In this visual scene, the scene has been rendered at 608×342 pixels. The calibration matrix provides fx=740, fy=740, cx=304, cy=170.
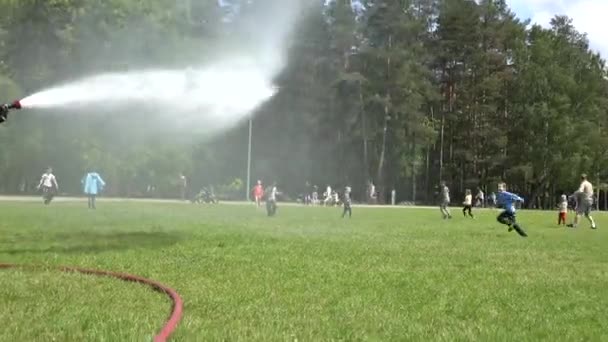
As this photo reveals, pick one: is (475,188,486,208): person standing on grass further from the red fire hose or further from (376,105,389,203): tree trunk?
the red fire hose

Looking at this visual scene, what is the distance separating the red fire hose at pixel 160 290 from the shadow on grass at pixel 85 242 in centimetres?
297

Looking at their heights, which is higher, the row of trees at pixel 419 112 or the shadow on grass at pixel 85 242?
the row of trees at pixel 419 112

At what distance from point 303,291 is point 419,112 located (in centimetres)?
7433

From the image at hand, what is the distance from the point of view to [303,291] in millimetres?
10070

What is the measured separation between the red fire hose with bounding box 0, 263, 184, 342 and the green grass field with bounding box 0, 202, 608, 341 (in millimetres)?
127

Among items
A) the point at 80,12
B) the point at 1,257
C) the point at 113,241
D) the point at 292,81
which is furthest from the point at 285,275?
the point at 292,81

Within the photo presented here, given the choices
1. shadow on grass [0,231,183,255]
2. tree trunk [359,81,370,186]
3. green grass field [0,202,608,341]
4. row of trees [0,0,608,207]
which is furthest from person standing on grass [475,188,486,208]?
shadow on grass [0,231,183,255]

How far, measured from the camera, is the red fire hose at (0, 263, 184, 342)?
6886 mm

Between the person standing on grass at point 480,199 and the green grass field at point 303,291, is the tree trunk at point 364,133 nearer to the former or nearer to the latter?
the person standing on grass at point 480,199

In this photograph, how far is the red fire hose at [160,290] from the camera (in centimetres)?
689

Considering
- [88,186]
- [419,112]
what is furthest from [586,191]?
[419,112]

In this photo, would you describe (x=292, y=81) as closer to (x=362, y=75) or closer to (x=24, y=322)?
(x=362, y=75)

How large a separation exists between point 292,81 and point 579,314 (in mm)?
72789

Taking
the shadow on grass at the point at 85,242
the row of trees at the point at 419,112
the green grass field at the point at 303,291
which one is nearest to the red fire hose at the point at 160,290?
the green grass field at the point at 303,291
